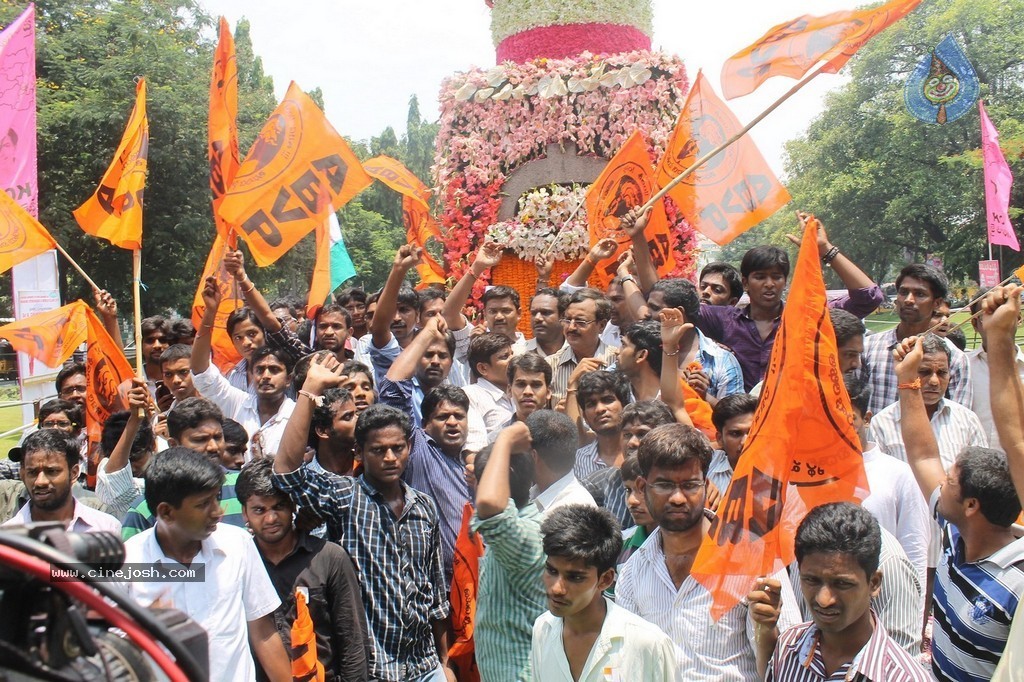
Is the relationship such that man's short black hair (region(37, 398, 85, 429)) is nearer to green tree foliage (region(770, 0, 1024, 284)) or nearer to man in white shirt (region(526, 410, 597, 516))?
man in white shirt (region(526, 410, 597, 516))

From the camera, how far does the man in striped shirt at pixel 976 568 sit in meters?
2.85

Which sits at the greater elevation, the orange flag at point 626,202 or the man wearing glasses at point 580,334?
the orange flag at point 626,202

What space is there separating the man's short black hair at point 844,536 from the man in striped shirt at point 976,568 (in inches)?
16.4

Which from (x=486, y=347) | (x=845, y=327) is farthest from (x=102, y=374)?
(x=845, y=327)

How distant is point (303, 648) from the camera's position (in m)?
3.45

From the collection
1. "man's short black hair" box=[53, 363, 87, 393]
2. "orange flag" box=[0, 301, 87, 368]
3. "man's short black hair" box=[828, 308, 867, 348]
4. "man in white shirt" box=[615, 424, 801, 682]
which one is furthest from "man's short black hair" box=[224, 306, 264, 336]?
"man in white shirt" box=[615, 424, 801, 682]

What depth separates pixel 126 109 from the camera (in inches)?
840

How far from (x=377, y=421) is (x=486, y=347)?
68.8 inches

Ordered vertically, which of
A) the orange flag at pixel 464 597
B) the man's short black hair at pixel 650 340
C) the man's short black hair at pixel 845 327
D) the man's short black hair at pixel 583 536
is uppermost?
the man's short black hair at pixel 845 327

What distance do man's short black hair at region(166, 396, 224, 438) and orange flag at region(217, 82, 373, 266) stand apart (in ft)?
7.46

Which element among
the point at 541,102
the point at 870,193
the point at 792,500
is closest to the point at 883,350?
the point at 792,500

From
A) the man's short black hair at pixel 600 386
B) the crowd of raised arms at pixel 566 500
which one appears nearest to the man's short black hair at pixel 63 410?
the crowd of raised arms at pixel 566 500

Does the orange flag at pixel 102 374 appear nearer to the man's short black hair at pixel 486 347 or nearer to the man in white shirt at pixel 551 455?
the man's short black hair at pixel 486 347

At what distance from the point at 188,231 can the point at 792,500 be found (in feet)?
67.9
